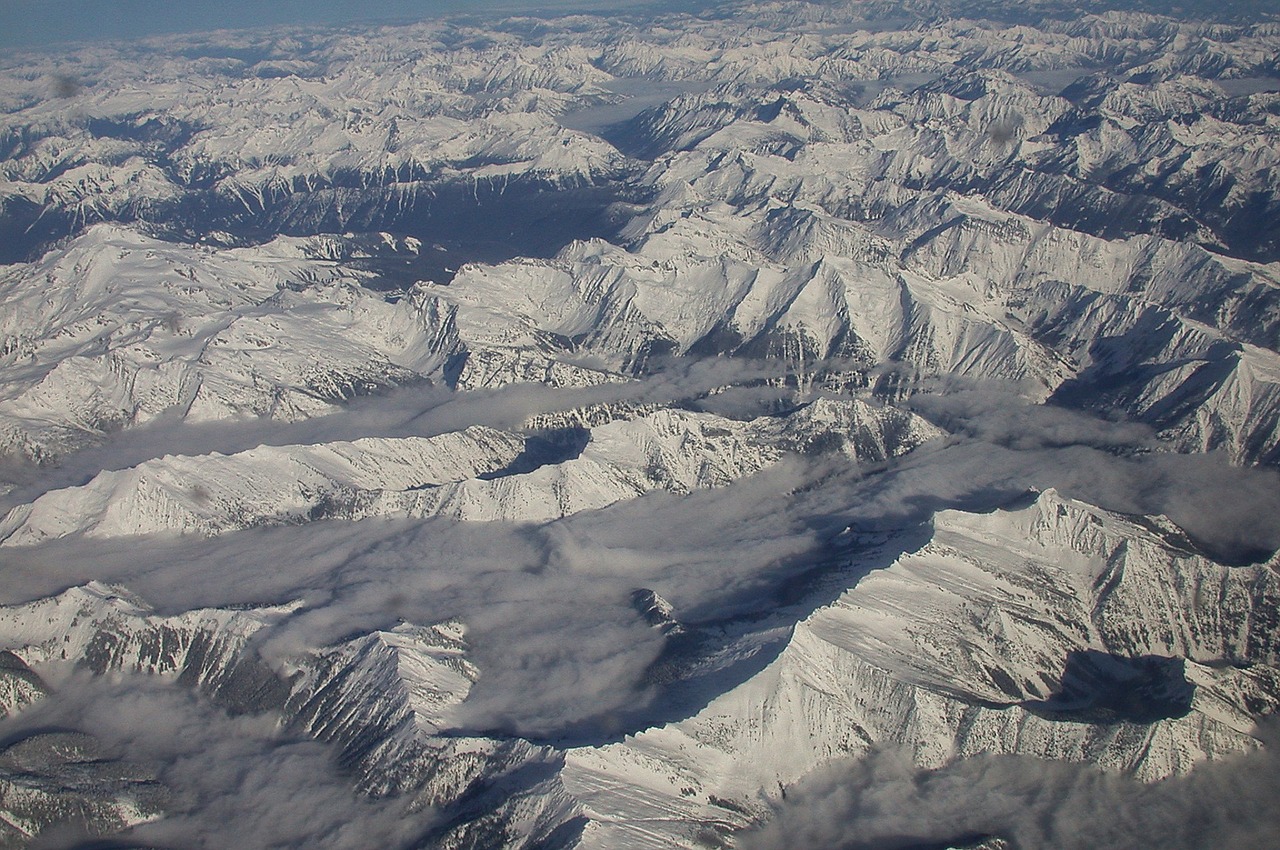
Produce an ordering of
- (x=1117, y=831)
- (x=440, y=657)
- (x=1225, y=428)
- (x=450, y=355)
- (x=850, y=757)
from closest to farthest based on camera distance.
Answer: (x=1117, y=831), (x=850, y=757), (x=440, y=657), (x=1225, y=428), (x=450, y=355)

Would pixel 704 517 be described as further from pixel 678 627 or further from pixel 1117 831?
pixel 1117 831

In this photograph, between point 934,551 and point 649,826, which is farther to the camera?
point 934,551

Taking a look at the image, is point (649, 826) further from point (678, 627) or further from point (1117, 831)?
point (1117, 831)

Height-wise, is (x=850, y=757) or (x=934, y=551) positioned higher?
(x=934, y=551)

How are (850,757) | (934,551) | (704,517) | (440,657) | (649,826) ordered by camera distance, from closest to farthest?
(649,826)
(850,757)
(440,657)
(934,551)
(704,517)

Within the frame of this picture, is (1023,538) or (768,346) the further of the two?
(768,346)

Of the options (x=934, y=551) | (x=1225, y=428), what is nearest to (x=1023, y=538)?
(x=934, y=551)

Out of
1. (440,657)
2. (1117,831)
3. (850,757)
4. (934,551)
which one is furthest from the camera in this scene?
(934,551)

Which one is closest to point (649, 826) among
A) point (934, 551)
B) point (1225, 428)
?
point (934, 551)

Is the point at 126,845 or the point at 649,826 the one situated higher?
the point at 649,826
